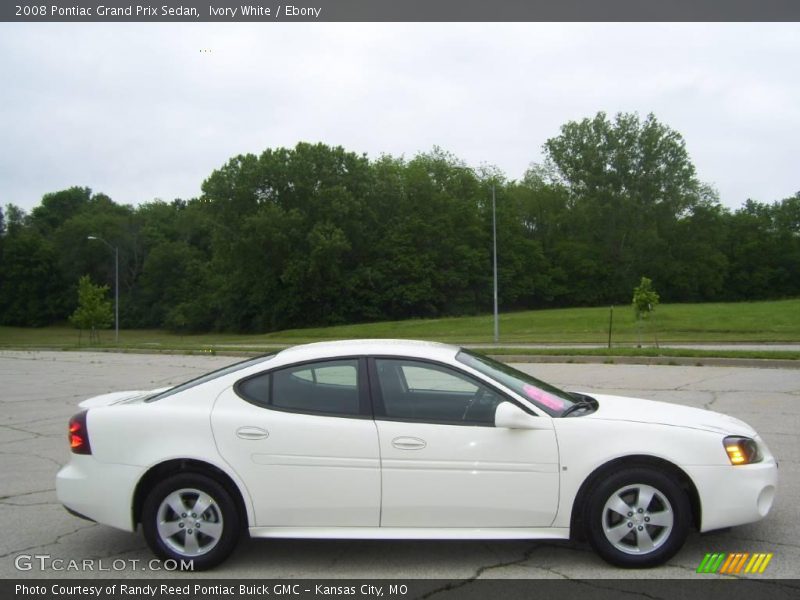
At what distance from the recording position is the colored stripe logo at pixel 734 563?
4.40m

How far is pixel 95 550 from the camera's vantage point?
5012mm

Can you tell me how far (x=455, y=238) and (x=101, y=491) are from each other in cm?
6630

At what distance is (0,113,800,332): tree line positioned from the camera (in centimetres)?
6556

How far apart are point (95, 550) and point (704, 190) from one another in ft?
254

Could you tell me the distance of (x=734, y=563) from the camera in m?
4.52

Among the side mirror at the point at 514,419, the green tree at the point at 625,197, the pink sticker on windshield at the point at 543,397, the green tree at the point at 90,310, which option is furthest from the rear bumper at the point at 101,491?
the green tree at the point at 625,197

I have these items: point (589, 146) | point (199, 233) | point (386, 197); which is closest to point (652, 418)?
point (386, 197)

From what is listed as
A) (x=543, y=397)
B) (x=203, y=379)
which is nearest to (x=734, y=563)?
(x=543, y=397)

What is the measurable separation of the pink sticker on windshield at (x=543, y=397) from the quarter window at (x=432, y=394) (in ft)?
1.06

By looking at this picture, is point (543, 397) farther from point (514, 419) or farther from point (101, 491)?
point (101, 491)

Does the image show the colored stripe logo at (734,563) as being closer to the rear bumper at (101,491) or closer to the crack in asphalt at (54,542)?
the rear bumper at (101,491)

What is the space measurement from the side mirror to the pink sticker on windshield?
27 cm

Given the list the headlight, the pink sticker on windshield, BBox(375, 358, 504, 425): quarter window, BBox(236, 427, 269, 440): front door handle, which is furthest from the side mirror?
BBox(236, 427, 269, 440): front door handle

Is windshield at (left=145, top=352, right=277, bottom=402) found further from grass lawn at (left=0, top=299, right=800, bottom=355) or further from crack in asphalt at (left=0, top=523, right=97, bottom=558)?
grass lawn at (left=0, top=299, right=800, bottom=355)
